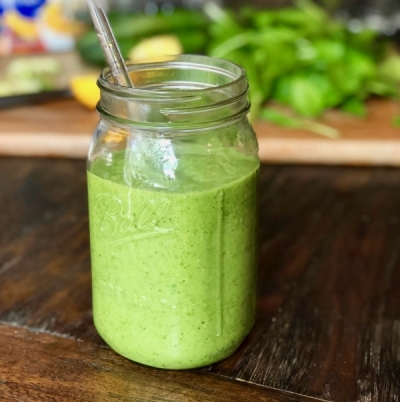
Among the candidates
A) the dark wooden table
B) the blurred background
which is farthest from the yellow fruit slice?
the dark wooden table

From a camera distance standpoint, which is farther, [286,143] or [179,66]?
[286,143]

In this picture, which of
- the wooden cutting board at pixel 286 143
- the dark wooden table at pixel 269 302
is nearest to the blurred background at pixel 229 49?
the wooden cutting board at pixel 286 143

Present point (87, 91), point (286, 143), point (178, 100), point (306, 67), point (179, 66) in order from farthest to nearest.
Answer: point (306, 67) < point (87, 91) < point (286, 143) < point (179, 66) < point (178, 100)

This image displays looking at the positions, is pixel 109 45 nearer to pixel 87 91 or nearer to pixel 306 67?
pixel 87 91

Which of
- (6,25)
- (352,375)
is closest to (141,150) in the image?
(352,375)

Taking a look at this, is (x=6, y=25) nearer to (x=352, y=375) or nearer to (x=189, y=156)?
(x=189, y=156)

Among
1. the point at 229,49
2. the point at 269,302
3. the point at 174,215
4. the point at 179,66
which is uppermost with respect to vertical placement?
the point at 179,66

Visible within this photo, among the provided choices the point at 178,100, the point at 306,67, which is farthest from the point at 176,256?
the point at 306,67

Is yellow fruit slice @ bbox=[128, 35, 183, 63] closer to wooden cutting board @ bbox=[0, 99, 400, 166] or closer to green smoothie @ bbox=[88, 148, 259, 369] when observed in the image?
wooden cutting board @ bbox=[0, 99, 400, 166]

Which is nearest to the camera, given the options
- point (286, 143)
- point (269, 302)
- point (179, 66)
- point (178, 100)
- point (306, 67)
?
point (178, 100)
